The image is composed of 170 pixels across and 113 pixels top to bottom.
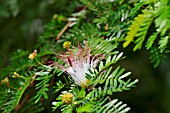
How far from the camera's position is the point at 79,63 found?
0.52 metres

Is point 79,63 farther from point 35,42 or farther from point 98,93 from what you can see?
point 35,42

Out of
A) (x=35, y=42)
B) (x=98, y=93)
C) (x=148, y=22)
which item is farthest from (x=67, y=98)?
(x=35, y=42)

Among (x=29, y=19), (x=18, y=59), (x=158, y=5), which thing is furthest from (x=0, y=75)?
(x=29, y=19)

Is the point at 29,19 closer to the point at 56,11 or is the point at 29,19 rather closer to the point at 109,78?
the point at 56,11

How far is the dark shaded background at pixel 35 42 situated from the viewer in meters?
1.09

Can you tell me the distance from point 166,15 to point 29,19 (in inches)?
33.3

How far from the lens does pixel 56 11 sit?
109 cm

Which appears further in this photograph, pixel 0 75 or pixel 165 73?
pixel 165 73

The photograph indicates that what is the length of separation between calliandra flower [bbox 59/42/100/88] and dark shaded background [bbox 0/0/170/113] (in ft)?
1.48

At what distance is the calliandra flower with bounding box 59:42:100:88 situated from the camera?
1.62 feet

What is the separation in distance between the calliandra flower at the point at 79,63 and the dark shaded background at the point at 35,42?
1.48ft

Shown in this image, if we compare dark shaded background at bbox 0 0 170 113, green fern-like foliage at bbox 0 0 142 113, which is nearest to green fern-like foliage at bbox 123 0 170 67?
green fern-like foliage at bbox 0 0 142 113

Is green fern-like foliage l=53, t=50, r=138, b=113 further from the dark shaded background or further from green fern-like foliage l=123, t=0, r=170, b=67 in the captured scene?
the dark shaded background

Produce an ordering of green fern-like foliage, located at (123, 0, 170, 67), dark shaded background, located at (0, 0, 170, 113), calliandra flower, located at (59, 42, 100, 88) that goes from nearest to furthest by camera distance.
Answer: green fern-like foliage, located at (123, 0, 170, 67) < calliandra flower, located at (59, 42, 100, 88) < dark shaded background, located at (0, 0, 170, 113)
